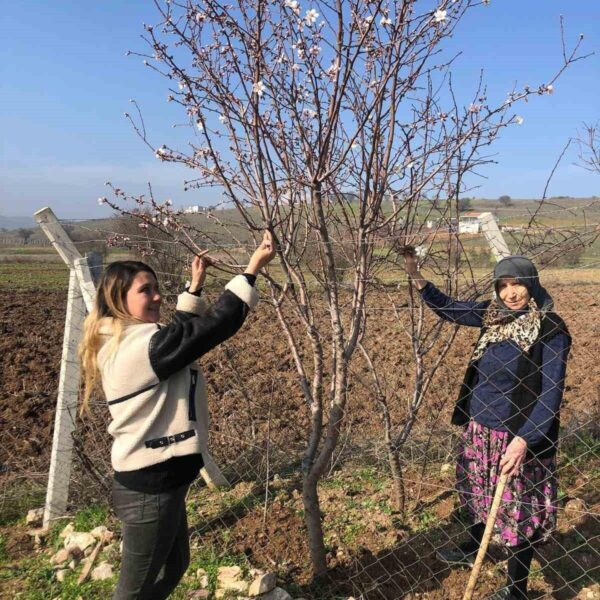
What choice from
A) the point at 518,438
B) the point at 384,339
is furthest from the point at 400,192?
the point at 384,339

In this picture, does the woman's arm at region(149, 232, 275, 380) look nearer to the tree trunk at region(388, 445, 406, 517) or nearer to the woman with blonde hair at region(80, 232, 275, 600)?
the woman with blonde hair at region(80, 232, 275, 600)

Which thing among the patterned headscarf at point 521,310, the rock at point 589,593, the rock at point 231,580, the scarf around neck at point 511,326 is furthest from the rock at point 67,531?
the rock at point 589,593

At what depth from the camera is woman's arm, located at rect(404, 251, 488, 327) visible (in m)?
2.70

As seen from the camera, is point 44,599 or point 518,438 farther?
point 44,599

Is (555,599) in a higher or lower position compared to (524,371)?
lower

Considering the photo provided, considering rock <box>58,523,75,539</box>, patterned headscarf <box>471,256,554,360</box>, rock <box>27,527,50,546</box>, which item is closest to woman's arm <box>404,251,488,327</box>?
patterned headscarf <box>471,256,554,360</box>

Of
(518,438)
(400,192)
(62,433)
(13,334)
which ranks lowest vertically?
(13,334)

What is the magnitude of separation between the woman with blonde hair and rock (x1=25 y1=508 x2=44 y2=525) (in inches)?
73.9

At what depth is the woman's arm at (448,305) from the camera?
2699mm

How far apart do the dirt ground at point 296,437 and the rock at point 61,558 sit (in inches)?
13.2

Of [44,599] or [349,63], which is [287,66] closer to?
[349,63]

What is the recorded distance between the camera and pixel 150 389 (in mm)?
1968

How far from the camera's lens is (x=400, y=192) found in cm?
264

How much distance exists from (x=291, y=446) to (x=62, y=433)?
2.05 meters
